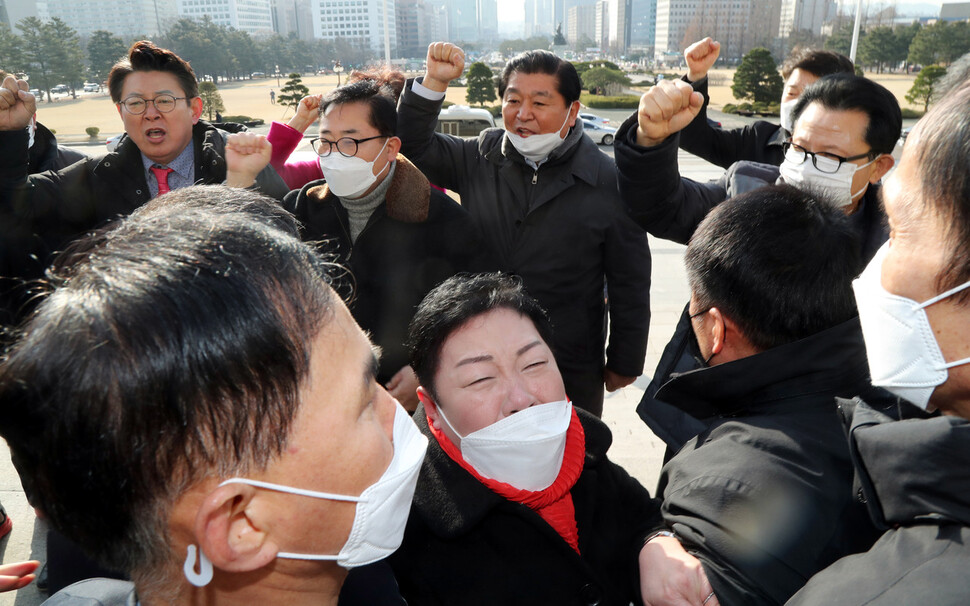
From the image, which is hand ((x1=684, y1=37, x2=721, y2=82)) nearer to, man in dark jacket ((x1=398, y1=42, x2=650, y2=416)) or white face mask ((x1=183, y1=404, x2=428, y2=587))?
man in dark jacket ((x1=398, y1=42, x2=650, y2=416))

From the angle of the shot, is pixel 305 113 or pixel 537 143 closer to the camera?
pixel 537 143

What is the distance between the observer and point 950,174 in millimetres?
884

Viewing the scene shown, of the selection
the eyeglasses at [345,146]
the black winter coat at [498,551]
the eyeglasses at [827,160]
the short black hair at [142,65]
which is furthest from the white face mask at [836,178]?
the short black hair at [142,65]

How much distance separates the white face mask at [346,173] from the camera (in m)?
2.73

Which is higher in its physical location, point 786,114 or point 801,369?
point 786,114

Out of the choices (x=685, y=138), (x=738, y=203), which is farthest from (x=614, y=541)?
(x=685, y=138)

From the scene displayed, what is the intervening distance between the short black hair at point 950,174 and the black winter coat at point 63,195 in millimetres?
2528

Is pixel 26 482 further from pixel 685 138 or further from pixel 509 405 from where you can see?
pixel 685 138

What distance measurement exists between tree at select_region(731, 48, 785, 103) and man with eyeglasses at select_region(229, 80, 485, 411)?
26312 mm

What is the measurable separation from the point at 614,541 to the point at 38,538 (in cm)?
276

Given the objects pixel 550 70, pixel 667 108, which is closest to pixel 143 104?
pixel 550 70

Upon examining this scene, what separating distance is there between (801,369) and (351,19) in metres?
87.0

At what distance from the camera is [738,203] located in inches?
60.0

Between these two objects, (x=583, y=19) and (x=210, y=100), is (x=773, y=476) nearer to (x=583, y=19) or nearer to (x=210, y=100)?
(x=210, y=100)
